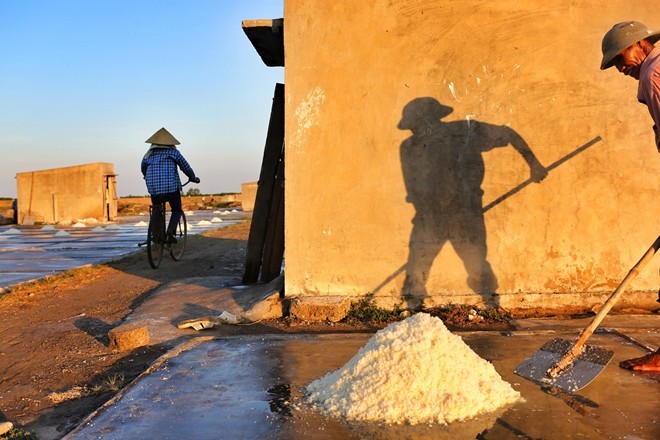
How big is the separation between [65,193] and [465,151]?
20.1 metres

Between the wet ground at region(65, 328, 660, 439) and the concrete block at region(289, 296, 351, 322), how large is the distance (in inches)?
39.6

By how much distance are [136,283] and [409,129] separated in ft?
16.2

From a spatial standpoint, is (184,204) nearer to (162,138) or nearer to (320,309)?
(162,138)

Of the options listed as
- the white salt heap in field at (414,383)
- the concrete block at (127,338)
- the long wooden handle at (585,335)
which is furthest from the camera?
the concrete block at (127,338)

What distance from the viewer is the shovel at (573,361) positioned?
3383 millimetres

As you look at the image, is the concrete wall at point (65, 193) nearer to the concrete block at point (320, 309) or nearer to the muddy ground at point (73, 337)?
the muddy ground at point (73, 337)

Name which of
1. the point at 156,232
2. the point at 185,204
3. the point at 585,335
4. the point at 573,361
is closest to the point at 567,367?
the point at 573,361

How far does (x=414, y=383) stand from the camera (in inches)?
121

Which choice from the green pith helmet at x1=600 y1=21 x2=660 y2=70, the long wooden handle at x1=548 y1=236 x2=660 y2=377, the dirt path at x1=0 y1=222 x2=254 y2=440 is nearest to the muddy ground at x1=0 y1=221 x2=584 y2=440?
the dirt path at x1=0 y1=222 x2=254 y2=440

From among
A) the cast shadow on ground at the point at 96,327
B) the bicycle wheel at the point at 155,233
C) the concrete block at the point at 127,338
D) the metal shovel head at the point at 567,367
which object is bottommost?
the cast shadow on ground at the point at 96,327

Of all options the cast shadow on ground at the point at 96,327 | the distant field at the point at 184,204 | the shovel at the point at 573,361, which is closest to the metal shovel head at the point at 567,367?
the shovel at the point at 573,361

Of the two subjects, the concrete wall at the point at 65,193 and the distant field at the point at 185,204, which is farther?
the distant field at the point at 185,204

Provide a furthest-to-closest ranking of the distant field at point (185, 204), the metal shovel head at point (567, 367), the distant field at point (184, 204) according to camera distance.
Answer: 1. the distant field at point (185, 204)
2. the distant field at point (184, 204)
3. the metal shovel head at point (567, 367)

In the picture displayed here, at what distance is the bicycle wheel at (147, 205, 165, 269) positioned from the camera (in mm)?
9430
